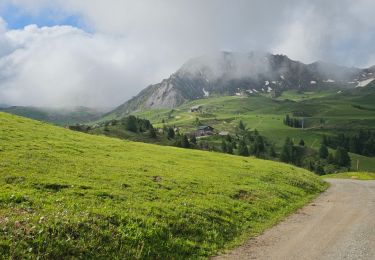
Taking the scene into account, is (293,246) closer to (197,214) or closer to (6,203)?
(197,214)

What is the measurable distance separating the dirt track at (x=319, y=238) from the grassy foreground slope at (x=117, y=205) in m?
1.42

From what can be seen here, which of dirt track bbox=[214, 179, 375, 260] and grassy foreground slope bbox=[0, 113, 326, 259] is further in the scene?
dirt track bbox=[214, 179, 375, 260]

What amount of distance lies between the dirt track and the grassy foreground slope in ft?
4.64

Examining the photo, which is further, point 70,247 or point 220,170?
point 220,170

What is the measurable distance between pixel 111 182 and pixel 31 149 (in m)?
13.0

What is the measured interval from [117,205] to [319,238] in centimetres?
1242

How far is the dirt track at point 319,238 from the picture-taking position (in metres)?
20.5

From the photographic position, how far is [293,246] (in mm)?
21922

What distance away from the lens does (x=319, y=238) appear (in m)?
23.7

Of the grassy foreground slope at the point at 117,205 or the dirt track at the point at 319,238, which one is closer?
the grassy foreground slope at the point at 117,205

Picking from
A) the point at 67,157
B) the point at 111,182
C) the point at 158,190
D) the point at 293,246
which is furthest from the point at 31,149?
the point at 293,246

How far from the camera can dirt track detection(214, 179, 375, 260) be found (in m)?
20.5

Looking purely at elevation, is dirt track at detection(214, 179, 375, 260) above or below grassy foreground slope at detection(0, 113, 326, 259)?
below

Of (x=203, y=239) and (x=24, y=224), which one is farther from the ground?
(x=24, y=224)
